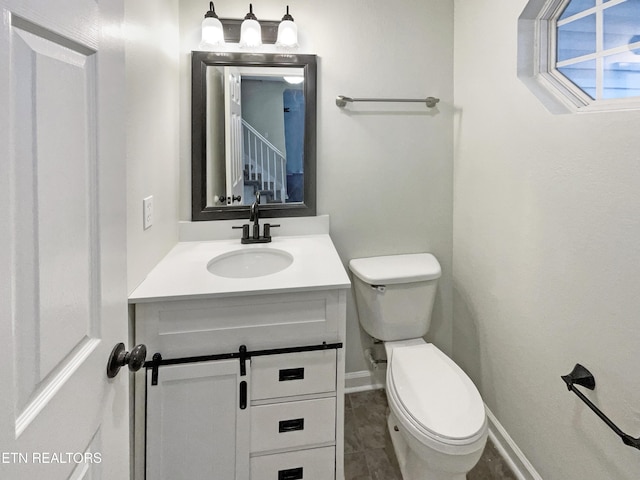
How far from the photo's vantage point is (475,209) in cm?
186

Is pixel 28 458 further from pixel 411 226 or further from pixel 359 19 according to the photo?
pixel 359 19

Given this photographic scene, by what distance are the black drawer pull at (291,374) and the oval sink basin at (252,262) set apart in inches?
20.0

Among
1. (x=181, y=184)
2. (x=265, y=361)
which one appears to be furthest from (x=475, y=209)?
(x=181, y=184)

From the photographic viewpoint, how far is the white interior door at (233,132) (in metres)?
1.84

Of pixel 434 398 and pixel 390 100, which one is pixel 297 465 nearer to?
pixel 434 398

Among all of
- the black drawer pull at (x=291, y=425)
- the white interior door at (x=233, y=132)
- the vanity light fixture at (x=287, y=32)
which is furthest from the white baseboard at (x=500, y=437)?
the vanity light fixture at (x=287, y=32)

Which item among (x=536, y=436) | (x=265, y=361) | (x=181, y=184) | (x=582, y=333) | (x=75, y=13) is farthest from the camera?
(x=181, y=184)

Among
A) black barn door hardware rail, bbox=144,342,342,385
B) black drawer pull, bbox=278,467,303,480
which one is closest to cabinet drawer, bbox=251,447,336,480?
black drawer pull, bbox=278,467,303,480

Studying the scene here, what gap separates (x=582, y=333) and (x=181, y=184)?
1.79 meters

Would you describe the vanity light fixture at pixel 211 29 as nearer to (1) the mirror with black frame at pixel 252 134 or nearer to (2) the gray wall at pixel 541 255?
(1) the mirror with black frame at pixel 252 134

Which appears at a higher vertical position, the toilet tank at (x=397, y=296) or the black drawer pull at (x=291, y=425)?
the toilet tank at (x=397, y=296)

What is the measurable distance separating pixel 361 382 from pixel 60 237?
1.89 m

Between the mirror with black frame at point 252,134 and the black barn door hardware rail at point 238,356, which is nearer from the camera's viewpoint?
the black barn door hardware rail at point 238,356

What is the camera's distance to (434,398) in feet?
4.50
